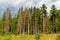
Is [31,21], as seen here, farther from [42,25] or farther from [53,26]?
[53,26]

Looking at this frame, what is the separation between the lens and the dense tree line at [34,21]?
280ft

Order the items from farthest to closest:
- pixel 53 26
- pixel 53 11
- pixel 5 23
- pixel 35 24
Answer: pixel 5 23, pixel 35 24, pixel 53 26, pixel 53 11

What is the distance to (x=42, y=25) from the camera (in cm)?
9006

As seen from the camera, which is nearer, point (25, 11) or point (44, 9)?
point (44, 9)

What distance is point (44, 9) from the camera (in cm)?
8581

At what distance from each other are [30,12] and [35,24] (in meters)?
6.28

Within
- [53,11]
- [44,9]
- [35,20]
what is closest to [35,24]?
[35,20]

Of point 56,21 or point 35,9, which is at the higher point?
point 35,9

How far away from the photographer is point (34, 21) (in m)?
93.2

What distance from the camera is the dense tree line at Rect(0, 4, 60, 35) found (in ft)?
280

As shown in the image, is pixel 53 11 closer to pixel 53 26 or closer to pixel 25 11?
pixel 53 26

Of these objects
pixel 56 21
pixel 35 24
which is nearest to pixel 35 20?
pixel 35 24

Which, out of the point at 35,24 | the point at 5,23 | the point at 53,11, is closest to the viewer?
the point at 53,11

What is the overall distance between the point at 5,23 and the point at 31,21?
1412cm
